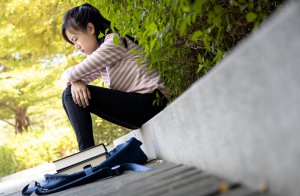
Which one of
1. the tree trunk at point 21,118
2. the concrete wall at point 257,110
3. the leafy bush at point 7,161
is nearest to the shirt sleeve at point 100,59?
the concrete wall at point 257,110

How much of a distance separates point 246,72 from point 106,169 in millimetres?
1872

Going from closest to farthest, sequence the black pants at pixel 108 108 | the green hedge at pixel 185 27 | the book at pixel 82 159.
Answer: the green hedge at pixel 185 27 < the book at pixel 82 159 < the black pants at pixel 108 108

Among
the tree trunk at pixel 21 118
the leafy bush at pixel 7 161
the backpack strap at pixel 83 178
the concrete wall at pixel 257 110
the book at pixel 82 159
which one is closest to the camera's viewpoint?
the concrete wall at pixel 257 110

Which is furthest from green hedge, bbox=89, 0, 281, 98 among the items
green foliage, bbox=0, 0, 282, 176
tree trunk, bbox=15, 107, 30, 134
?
tree trunk, bbox=15, 107, 30, 134

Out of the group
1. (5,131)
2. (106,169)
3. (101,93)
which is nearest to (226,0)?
(106,169)

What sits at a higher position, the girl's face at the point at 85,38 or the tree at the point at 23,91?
the tree at the point at 23,91

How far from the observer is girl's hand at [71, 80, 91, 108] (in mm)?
3160

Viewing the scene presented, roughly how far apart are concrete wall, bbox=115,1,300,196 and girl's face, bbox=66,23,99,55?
2.25 metres

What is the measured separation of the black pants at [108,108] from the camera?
3260 millimetres

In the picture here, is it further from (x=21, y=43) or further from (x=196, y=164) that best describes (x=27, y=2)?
(x=196, y=164)

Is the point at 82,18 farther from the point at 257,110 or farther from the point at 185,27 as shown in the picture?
the point at 257,110

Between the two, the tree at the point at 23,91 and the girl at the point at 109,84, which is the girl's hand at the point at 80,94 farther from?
the tree at the point at 23,91

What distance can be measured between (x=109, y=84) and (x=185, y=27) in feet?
6.66

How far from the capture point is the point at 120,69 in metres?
3.51
